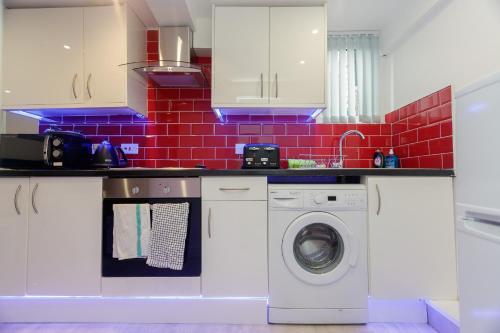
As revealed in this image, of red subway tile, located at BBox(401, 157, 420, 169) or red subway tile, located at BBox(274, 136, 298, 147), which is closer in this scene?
red subway tile, located at BBox(401, 157, 420, 169)

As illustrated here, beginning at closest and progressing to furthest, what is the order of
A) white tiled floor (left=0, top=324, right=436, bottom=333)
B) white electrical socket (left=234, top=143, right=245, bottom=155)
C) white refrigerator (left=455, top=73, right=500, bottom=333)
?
white refrigerator (left=455, top=73, right=500, bottom=333) → white tiled floor (left=0, top=324, right=436, bottom=333) → white electrical socket (left=234, top=143, right=245, bottom=155)

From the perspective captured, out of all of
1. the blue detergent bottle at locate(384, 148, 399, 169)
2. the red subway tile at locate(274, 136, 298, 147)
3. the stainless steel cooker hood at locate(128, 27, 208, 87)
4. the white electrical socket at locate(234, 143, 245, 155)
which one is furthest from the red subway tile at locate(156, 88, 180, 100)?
the blue detergent bottle at locate(384, 148, 399, 169)

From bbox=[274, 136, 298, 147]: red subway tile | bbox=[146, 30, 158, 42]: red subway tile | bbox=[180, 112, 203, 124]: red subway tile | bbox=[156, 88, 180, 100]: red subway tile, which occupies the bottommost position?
bbox=[274, 136, 298, 147]: red subway tile

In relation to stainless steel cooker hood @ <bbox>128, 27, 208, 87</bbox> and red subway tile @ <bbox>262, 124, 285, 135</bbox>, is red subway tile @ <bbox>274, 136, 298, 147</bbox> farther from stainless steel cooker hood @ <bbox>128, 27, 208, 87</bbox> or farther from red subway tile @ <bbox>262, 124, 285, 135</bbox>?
stainless steel cooker hood @ <bbox>128, 27, 208, 87</bbox>

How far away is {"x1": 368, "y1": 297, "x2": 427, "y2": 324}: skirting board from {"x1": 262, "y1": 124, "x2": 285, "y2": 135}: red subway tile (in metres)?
1.42

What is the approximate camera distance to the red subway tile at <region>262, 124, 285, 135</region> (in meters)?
2.58

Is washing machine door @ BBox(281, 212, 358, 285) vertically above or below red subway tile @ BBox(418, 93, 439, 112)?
below

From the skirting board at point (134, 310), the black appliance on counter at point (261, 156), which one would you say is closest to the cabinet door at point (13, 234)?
the skirting board at point (134, 310)

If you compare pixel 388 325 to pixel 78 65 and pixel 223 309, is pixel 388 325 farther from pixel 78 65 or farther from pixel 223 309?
pixel 78 65

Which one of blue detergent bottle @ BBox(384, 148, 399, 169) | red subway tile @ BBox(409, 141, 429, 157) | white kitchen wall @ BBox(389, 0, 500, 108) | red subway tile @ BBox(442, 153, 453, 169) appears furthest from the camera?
blue detergent bottle @ BBox(384, 148, 399, 169)

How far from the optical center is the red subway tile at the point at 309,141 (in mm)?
2592

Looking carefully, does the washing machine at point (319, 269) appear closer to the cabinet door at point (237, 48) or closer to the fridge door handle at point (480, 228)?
the fridge door handle at point (480, 228)

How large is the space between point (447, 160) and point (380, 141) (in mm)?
750

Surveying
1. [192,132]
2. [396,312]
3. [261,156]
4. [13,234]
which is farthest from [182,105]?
[396,312]
